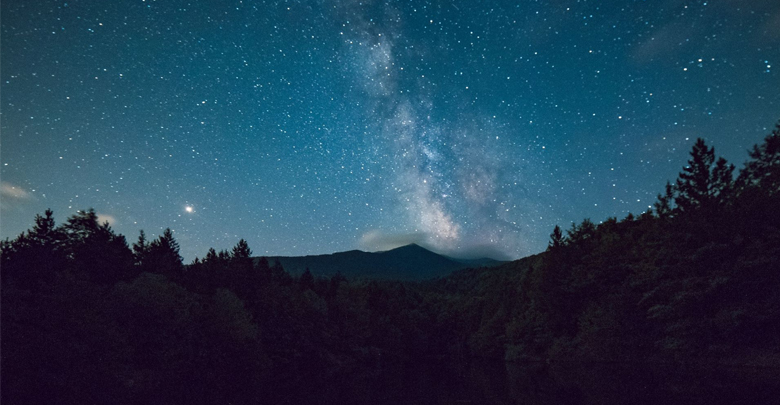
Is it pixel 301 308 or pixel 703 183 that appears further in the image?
pixel 301 308

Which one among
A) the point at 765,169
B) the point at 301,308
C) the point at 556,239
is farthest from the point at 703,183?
the point at 301,308

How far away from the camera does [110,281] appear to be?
42781 mm

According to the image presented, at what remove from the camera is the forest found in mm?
28734

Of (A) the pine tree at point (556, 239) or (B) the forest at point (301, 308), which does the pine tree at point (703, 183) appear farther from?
(A) the pine tree at point (556, 239)

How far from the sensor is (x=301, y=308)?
67250 millimetres

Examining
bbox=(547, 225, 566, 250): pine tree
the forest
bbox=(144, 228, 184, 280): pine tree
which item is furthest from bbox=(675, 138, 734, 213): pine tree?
bbox=(144, 228, 184, 280): pine tree

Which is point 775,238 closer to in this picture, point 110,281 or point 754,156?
point 754,156

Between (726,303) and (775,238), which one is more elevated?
(775,238)

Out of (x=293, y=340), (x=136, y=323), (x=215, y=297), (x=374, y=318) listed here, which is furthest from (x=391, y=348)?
(x=136, y=323)

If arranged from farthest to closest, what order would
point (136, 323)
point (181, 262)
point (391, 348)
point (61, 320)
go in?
1. point (391, 348)
2. point (181, 262)
3. point (136, 323)
4. point (61, 320)

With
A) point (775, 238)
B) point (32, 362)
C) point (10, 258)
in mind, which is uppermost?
point (775, 238)

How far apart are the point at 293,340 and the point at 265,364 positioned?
30.7 ft

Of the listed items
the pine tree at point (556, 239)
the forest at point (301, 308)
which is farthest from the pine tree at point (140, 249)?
the pine tree at point (556, 239)

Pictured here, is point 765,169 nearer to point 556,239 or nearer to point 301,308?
point 556,239
